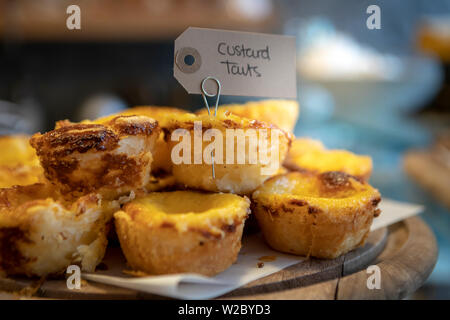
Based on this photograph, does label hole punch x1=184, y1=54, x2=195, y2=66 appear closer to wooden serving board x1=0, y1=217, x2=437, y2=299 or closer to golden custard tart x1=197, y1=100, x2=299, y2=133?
golden custard tart x1=197, y1=100, x2=299, y2=133

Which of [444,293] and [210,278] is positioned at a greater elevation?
[210,278]

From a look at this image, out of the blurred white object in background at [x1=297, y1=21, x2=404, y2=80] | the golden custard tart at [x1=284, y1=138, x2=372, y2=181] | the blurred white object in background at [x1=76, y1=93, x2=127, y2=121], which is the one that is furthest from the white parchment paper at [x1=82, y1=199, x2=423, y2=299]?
the blurred white object in background at [x1=297, y1=21, x2=404, y2=80]

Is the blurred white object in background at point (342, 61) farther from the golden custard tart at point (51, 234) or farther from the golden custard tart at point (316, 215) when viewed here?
the golden custard tart at point (51, 234)

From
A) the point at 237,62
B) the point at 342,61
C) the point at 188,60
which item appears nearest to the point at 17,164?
→ the point at 188,60

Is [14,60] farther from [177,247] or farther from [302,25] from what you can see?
[177,247]

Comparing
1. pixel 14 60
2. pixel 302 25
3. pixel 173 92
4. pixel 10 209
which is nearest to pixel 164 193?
pixel 10 209

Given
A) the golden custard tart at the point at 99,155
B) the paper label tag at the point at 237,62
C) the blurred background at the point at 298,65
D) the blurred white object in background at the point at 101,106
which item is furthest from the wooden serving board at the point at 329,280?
the blurred white object in background at the point at 101,106
